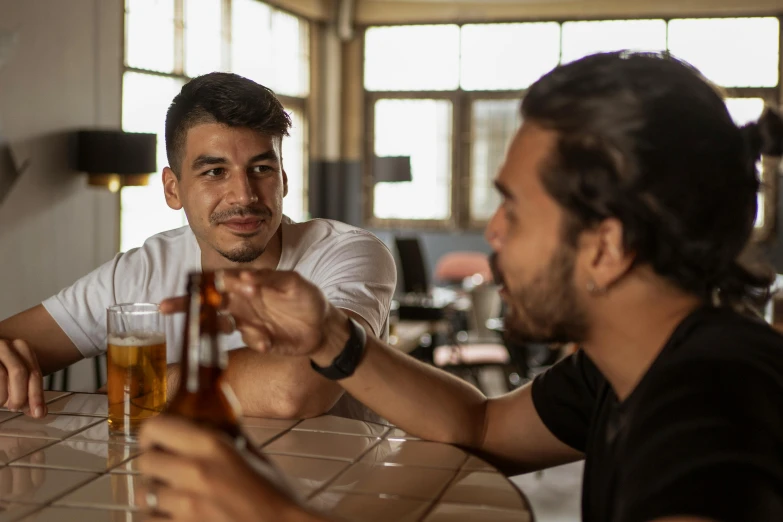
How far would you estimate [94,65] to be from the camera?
5426mm

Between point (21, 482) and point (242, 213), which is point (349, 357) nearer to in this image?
point (21, 482)

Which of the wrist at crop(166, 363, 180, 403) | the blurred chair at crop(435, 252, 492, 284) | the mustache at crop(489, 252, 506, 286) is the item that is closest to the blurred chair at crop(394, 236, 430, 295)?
the blurred chair at crop(435, 252, 492, 284)

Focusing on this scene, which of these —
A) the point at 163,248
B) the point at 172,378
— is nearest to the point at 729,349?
the point at 172,378

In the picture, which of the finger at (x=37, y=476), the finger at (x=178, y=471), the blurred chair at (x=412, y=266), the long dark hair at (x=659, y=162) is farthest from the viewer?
the blurred chair at (x=412, y=266)

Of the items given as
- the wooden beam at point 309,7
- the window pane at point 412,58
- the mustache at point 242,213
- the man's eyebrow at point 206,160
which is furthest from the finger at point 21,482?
the window pane at point 412,58

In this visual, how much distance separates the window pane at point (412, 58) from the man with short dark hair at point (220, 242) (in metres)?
7.51

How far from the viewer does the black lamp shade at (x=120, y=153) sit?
465cm

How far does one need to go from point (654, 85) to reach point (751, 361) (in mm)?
320

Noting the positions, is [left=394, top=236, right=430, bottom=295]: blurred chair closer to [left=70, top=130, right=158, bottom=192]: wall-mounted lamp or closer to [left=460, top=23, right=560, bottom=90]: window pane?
[left=460, top=23, right=560, bottom=90]: window pane

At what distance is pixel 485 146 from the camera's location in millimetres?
9523

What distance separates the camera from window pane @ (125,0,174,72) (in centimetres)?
600

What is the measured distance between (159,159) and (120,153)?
43.8 inches

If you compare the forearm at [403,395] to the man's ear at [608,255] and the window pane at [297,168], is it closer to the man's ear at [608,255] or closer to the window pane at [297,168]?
the man's ear at [608,255]

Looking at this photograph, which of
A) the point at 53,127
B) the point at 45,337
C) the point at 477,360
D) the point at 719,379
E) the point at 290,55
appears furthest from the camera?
the point at 290,55
